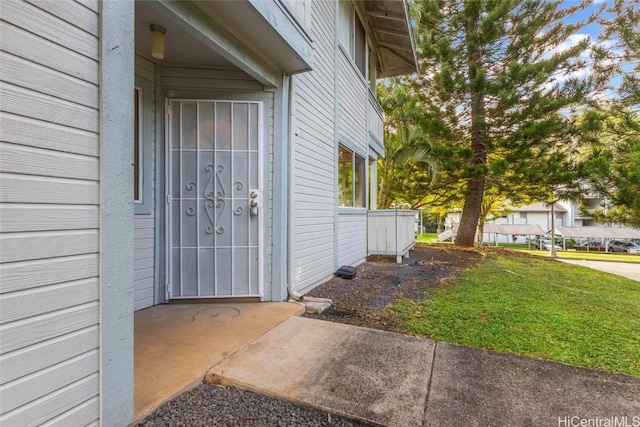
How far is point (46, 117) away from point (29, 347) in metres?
0.95

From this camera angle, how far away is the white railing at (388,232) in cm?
758

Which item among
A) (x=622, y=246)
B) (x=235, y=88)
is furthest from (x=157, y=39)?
(x=622, y=246)

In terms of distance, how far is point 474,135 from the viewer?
11469mm

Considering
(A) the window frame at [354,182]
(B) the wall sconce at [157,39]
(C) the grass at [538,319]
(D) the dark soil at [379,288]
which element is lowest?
(C) the grass at [538,319]

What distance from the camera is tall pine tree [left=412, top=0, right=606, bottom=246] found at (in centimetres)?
1045

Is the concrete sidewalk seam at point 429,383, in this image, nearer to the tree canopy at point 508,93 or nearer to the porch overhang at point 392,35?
the porch overhang at point 392,35

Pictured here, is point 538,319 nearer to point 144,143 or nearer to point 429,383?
point 429,383

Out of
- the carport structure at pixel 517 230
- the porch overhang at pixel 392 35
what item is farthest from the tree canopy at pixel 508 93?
the carport structure at pixel 517 230

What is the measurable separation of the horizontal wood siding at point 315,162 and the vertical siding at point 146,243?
1561mm

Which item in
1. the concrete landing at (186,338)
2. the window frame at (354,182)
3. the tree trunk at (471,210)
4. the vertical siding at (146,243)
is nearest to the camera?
the concrete landing at (186,338)

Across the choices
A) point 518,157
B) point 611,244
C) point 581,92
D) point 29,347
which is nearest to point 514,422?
point 29,347

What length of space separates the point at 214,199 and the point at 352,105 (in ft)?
13.8

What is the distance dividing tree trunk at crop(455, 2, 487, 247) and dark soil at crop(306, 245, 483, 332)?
4157mm

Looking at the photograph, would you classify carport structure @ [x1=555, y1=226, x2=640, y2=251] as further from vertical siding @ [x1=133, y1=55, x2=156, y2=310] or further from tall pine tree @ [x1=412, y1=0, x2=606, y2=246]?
vertical siding @ [x1=133, y1=55, x2=156, y2=310]
